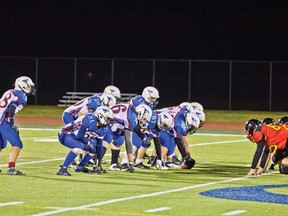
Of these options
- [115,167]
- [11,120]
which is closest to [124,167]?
[115,167]

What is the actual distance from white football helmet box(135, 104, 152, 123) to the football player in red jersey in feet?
6.29

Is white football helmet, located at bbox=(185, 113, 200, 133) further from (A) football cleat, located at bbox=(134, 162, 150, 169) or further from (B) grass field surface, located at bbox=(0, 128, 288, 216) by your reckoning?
(A) football cleat, located at bbox=(134, 162, 150, 169)

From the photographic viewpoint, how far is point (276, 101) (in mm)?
50250

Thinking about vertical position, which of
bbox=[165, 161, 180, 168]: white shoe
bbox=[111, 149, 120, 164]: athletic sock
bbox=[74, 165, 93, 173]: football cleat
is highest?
bbox=[111, 149, 120, 164]: athletic sock

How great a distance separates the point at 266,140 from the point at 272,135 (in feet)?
0.67

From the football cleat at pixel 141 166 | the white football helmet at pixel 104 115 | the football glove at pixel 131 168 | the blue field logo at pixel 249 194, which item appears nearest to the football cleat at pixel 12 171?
the white football helmet at pixel 104 115

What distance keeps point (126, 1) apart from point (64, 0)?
4.93 meters

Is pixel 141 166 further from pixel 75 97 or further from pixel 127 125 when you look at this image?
pixel 75 97

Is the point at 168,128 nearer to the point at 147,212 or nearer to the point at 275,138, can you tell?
the point at 275,138

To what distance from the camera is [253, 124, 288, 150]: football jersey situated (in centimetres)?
1584

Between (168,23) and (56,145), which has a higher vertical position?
(168,23)

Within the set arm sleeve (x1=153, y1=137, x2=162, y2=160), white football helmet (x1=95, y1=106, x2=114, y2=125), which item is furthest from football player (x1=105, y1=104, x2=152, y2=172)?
white football helmet (x1=95, y1=106, x2=114, y2=125)

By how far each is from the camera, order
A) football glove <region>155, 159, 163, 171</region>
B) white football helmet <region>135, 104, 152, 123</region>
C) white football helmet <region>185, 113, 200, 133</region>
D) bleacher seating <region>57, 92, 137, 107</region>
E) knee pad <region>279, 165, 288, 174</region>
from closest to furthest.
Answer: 1. white football helmet <region>135, 104, 152, 123</region>
2. knee pad <region>279, 165, 288, 174</region>
3. football glove <region>155, 159, 163, 171</region>
4. white football helmet <region>185, 113, 200, 133</region>
5. bleacher seating <region>57, 92, 137, 107</region>

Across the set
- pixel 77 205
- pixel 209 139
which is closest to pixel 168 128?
pixel 77 205
